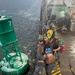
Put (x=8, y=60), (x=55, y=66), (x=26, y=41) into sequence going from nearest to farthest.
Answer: (x=55, y=66) < (x=8, y=60) < (x=26, y=41)

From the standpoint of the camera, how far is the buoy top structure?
1623 centimetres

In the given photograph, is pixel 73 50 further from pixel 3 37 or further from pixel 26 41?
pixel 26 41

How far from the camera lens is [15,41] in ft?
56.0

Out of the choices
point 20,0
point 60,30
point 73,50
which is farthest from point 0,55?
point 20,0

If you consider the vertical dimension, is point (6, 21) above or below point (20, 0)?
above

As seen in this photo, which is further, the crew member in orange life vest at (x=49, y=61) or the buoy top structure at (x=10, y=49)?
the buoy top structure at (x=10, y=49)

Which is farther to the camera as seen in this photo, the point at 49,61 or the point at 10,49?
the point at 10,49

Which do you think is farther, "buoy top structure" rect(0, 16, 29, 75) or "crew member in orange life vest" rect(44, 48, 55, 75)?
"buoy top structure" rect(0, 16, 29, 75)

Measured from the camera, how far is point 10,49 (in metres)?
18.0

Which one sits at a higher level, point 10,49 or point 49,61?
point 49,61

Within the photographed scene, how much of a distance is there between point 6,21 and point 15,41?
86.3 inches

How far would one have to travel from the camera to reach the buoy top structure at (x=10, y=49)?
1623 centimetres

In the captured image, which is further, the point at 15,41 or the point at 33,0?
the point at 33,0

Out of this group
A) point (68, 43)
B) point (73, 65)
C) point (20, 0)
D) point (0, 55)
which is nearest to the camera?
point (73, 65)
